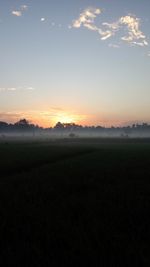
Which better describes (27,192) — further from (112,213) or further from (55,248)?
(55,248)

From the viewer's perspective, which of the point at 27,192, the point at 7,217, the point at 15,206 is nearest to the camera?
the point at 7,217

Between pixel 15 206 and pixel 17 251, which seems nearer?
pixel 17 251

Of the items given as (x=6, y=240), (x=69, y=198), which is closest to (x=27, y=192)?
(x=69, y=198)

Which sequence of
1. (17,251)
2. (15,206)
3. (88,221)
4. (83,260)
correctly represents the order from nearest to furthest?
(83,260)
(17,251)
(88,221)
(15,206)

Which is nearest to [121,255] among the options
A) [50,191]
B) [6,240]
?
[6,240]

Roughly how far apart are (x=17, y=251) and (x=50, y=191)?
956cm

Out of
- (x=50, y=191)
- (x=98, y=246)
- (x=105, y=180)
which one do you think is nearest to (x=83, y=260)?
(x=98, y=246)

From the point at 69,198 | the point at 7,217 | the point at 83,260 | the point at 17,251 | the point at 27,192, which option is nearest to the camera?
the point at 83,260

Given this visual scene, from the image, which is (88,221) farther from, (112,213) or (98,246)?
(98,246)

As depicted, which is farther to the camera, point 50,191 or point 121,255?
point 50,191

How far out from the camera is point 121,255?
8.84 meters

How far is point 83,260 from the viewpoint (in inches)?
337

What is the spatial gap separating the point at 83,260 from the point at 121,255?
1143mm

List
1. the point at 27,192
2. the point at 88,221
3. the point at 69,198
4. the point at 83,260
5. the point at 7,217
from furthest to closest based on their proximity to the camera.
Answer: the point at 27,192 < the point at 69,198 < the point at 7,217 < the point at 88,221 < the point at 83,260
